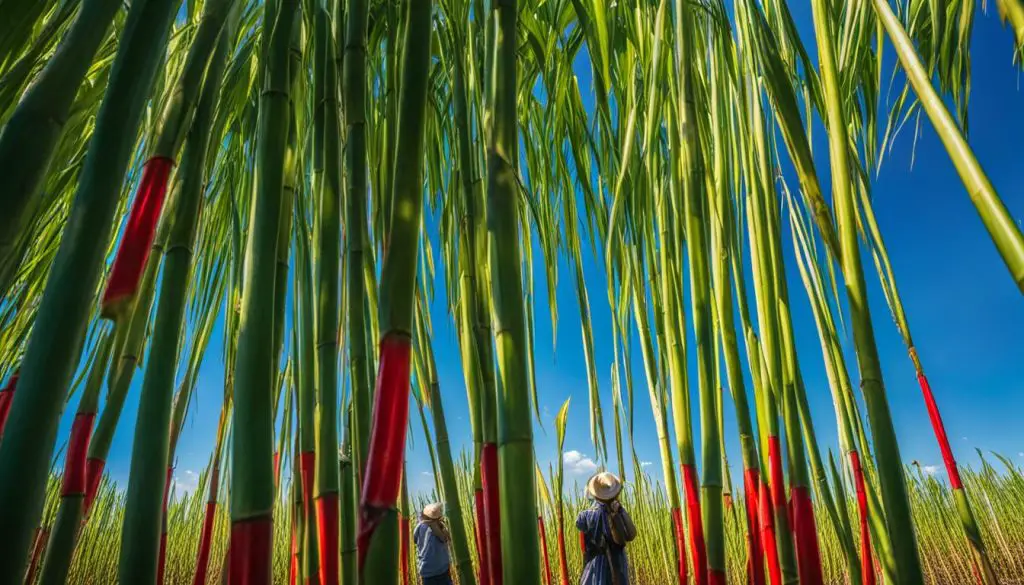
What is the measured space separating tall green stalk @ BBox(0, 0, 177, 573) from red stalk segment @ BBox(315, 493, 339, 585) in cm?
17

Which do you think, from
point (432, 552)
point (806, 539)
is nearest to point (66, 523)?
point (806, 539)

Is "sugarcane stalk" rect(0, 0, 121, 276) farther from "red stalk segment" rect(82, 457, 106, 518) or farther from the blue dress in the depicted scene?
the blue dress

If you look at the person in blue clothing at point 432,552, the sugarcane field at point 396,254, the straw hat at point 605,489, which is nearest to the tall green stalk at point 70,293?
the sugarcane field at point 396,254

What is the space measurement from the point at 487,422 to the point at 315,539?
0.61 feet

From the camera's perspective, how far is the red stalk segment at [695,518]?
0.48 m

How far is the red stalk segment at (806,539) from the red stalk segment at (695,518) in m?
0.07

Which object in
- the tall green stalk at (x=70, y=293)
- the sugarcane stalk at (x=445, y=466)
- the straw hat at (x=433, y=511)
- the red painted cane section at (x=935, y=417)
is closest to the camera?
the tall green stalk at (x=70, y=293)

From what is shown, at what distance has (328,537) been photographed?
0.37 m

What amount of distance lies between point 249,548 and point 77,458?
0.18 meters

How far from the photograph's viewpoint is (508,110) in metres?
0.35

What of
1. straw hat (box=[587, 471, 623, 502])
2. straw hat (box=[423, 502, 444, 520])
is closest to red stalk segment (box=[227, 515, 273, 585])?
straw hat (box=[587, 471, 623, 502])

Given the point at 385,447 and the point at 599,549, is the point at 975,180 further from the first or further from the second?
the point at 599,549

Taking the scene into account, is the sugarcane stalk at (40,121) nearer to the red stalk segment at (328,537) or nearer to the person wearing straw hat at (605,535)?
the red stalk segment at (328,537)

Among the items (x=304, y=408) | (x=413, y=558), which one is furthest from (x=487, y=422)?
(x=413, y=558)
